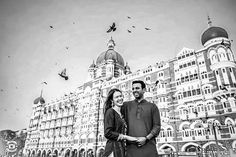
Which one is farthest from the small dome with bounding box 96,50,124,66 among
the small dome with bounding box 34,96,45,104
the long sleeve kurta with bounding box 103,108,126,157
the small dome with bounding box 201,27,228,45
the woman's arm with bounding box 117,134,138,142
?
the woman's arm with bounding box 117,134,138,142

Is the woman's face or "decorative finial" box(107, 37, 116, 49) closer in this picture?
the woman's face

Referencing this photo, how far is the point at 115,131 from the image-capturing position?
12.4 ft

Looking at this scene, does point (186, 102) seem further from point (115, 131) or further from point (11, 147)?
point (11, 147)

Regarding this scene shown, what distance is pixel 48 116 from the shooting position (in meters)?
49.8

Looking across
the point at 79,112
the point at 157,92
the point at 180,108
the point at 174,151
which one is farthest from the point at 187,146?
the point at 79,112

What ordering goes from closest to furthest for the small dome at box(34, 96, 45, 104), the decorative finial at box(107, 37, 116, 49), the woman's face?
the woman's face < the decorative finial at box(107, 37, 116, 49) < the small dome at box(34, 96, 45, 104)

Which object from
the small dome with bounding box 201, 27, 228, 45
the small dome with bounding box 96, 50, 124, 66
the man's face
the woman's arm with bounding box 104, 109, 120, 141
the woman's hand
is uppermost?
the small dome with bounding box 96, 50, 124, 66

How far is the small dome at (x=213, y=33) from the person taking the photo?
2380 centimetres

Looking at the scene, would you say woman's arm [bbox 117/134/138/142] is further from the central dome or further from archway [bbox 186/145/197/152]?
the central dome

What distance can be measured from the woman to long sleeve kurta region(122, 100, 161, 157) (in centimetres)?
18

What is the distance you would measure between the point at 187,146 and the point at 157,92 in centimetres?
924

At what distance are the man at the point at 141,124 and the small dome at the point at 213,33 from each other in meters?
24.6

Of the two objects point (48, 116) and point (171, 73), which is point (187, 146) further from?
point (48, 116)

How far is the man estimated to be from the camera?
3724mm
